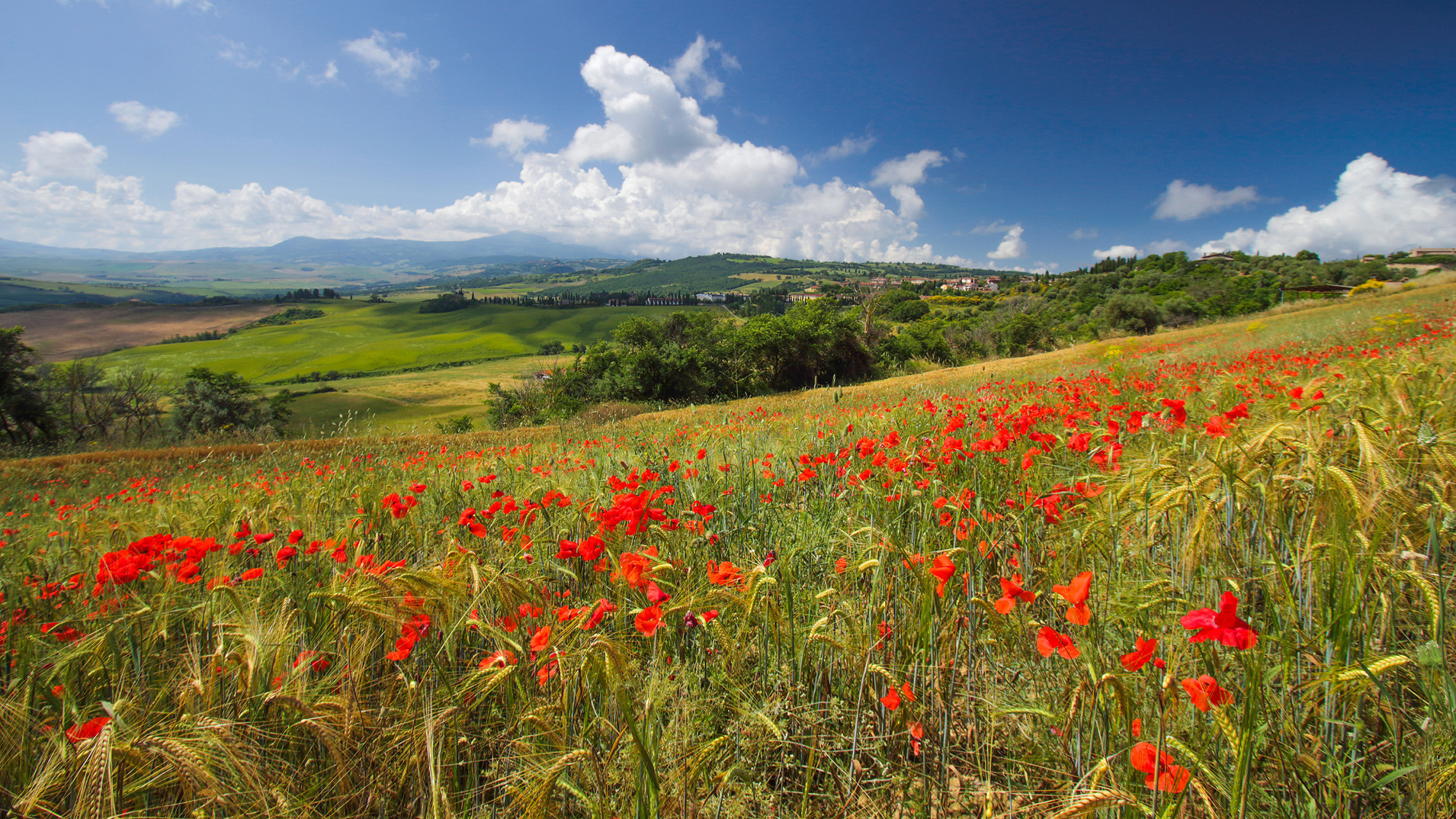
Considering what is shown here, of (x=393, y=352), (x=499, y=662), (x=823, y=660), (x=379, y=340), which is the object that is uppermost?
(x=499, y=662)

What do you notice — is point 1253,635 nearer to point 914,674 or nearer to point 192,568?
point 914,674

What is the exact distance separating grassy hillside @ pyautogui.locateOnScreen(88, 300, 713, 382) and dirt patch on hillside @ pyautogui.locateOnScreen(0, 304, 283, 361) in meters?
5.33

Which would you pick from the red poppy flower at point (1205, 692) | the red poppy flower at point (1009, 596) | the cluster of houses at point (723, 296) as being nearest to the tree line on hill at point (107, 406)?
the red poppy flower at point (1009, 596)

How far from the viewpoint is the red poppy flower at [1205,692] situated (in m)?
1.05

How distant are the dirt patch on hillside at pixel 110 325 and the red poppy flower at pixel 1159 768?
409 ft

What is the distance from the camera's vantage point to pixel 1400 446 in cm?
189

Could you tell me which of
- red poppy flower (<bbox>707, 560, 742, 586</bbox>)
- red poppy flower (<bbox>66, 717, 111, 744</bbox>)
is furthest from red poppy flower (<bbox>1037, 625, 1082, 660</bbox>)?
red poppy flower (<bbox>66, 717, 111, 744</bbox>)

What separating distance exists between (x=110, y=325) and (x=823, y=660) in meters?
164

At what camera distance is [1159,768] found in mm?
1059

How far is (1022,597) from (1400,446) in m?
1.81

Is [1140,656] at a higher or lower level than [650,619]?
higher

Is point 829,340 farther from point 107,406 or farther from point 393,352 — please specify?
point 393,352

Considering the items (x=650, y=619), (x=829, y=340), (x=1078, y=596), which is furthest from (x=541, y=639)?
(x=829, y=340)

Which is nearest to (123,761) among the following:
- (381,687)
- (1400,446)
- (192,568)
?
(381,687)
